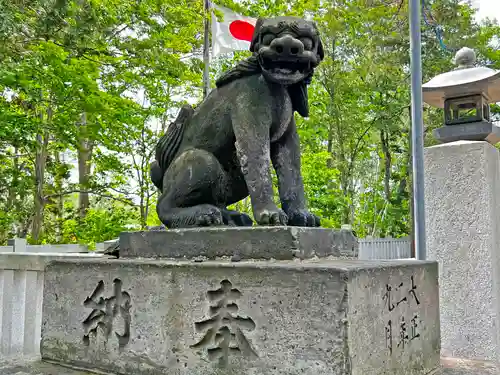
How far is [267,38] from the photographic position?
231 cm

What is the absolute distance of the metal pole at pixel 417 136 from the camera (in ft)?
16.0

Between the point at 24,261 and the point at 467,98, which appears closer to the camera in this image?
the point at 24,261

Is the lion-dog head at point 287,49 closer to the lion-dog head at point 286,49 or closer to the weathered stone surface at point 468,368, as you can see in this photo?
the lion-dog head at point 286,49

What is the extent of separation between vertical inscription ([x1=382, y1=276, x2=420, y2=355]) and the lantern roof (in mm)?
2710

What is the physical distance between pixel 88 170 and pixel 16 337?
1030 centimetres

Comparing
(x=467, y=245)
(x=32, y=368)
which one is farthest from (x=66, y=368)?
(x=467, y=245)

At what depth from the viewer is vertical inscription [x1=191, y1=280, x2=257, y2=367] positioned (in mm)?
Result: 1874

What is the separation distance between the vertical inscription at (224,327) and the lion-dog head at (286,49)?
1.09 metres

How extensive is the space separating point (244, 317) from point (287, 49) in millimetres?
1266

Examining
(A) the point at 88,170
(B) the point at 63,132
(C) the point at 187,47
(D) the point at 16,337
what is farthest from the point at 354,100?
(D) the point at 16,337

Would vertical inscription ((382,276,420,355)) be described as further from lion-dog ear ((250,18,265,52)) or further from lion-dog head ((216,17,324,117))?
lion-dog ear ((250,18,265,52))

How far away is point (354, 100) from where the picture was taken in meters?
15.4

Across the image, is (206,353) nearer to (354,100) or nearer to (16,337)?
(16,337)

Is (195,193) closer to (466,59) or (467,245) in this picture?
(467,245)
